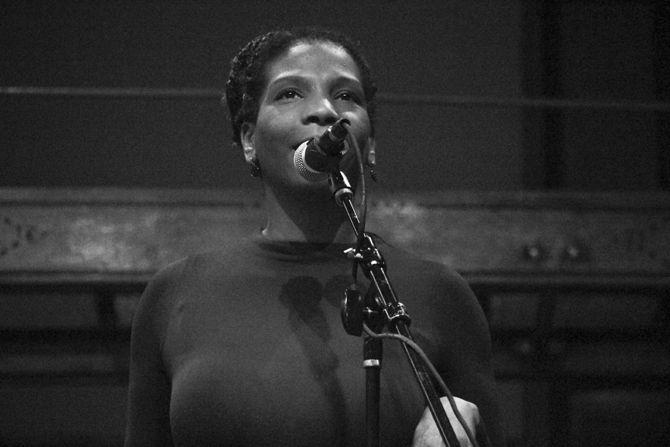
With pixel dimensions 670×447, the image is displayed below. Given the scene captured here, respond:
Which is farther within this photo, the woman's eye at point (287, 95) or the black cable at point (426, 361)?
the woman's eye at point (287, 95)

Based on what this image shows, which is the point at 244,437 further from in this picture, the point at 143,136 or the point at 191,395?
the point at 143,136

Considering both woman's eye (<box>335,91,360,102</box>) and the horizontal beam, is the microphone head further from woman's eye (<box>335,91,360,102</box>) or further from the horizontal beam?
the horizontal beam

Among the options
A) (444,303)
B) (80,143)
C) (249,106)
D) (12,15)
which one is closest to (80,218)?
(80,143)

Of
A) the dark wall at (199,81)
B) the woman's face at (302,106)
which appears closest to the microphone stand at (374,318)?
the woman's face at (302,106)

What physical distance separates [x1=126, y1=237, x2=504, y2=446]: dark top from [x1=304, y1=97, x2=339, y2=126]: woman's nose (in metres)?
0.23

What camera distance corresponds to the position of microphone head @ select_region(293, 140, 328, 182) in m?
1.36

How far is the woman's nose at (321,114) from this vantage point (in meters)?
1.50

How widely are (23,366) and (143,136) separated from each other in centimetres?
145

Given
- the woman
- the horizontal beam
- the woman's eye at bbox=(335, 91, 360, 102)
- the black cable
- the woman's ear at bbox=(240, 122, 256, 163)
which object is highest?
the horizontal beam

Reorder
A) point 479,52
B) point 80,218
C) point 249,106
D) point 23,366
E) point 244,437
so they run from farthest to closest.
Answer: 1. point 479,52
2. point 23,366
3. point 80,218
4. point 249,106
5. point 244,437

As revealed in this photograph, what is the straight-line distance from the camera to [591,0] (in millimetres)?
5645

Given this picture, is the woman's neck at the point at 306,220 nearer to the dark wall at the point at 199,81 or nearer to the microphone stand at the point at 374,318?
the microphone stand at the point at 374,318

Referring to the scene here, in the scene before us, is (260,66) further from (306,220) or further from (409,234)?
(409,234)

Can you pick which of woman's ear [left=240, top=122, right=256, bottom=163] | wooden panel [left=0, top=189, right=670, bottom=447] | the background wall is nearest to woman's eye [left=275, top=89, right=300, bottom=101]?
woman's ear [left=240, top=122, right=256, bottom=163]
